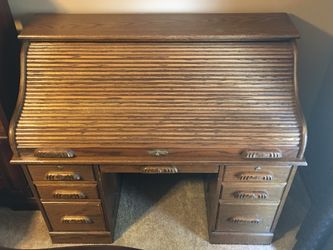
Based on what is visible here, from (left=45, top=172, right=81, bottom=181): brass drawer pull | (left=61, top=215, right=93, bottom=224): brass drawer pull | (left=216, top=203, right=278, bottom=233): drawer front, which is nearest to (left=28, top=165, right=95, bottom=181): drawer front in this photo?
(left=45, top=172, right=81, bottom=181): brass drawer pull

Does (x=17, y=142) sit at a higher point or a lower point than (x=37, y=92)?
lower

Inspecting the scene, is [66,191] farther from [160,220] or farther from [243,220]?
[243,220]

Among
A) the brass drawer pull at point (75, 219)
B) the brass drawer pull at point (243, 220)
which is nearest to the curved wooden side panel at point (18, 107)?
the brass drawer pull at point (75, 219)

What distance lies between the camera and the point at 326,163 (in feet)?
5.78

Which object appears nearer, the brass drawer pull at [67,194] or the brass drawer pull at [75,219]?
the brass drawer pull at [67,194]

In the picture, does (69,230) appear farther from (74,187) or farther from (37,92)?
(37,92)

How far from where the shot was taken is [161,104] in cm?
132

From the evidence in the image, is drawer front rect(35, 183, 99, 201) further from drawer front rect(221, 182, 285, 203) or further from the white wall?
the white wall

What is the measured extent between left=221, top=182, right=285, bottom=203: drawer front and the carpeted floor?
364 millimetres

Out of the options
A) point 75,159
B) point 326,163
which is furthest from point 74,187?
point 326,163

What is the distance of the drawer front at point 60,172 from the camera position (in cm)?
137

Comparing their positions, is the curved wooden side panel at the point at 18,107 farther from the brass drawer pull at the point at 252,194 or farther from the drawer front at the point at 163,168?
the brass drawer pull at the point at 252,194

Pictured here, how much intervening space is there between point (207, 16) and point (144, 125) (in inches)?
23.3

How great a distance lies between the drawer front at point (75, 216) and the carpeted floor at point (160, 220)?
0.17 meters
